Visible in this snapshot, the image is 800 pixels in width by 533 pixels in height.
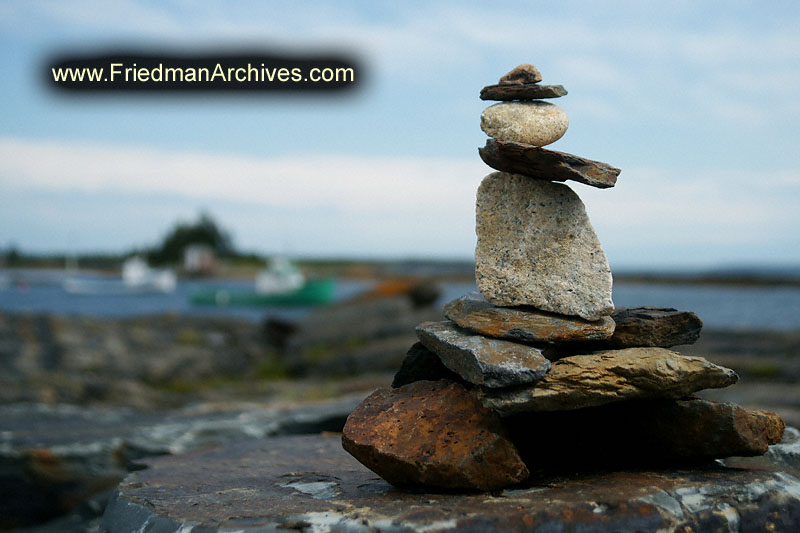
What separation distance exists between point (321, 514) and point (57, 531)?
5.72m

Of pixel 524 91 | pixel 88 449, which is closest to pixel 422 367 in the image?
pixel 524 91

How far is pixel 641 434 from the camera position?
5383mm

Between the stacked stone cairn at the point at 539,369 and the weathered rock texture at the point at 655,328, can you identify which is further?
the weathered rock texture at the point at 655,328

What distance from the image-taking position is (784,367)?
16.9m

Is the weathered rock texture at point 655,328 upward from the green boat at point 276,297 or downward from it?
upward

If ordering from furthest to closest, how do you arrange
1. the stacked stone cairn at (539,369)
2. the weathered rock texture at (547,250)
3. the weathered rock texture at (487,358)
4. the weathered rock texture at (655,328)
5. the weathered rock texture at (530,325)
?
the weathered rock texture at (655,328), the weathered rock texture at (547,250), the weathered rock texture at (530,325), the stacked stone cairn at (539,369), the weathered rock texture at (487,358)

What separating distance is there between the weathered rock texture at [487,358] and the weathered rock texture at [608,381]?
114 mm

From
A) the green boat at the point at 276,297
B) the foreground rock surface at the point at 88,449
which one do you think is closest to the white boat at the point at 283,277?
the green boat at the point at 276,297

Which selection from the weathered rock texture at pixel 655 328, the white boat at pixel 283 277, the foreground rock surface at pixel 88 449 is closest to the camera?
the weathered rock texture at pixel 655 328

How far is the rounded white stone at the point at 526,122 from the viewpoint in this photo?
5.24 meters

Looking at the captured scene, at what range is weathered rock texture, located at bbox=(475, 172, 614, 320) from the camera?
5.25 m

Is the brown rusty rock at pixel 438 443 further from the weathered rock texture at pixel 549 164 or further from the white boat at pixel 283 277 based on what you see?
the white boat at pixel 283 277

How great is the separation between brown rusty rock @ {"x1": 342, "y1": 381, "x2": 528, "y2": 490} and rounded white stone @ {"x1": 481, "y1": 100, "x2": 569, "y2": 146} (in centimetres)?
192

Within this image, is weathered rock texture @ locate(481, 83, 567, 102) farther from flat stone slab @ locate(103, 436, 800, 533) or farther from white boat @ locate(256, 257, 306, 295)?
white boat @ locate(256, 257, 306, 295)
